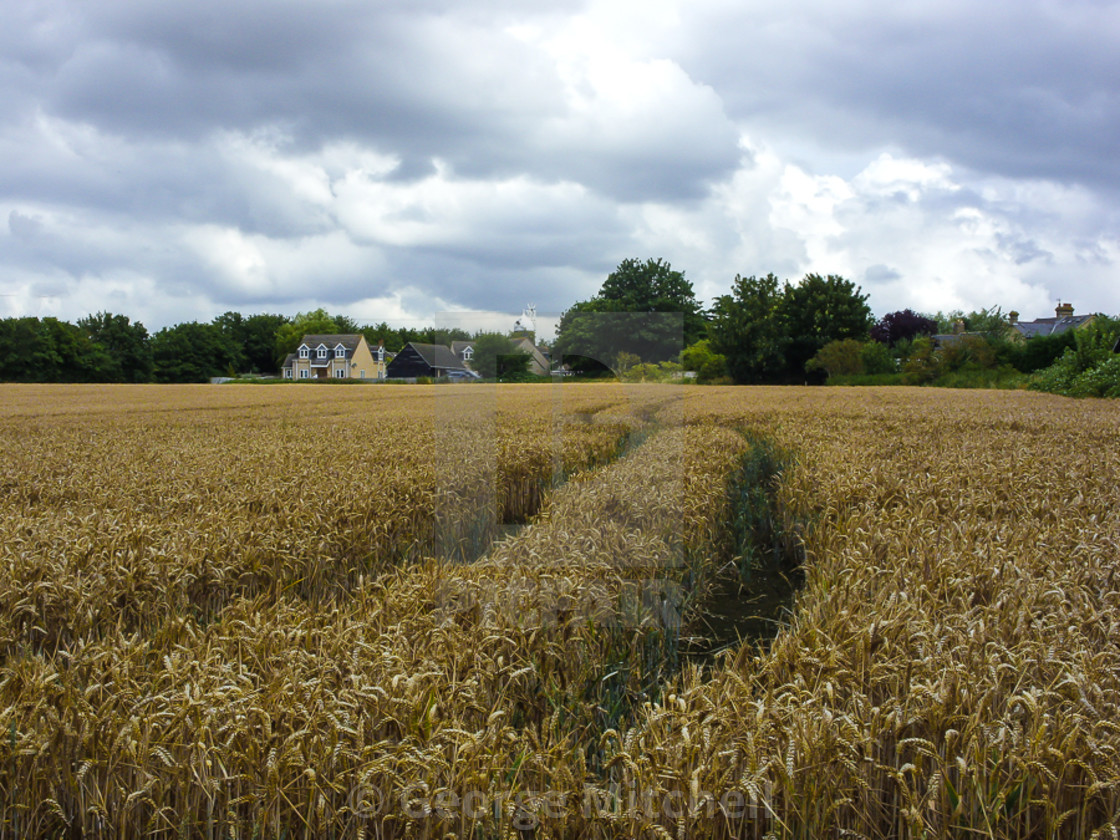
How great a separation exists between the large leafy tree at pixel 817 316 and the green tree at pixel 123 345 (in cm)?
6575

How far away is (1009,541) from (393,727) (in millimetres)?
3838

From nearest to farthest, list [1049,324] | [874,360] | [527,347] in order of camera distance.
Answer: [527,347], [874,360], [1049,324]

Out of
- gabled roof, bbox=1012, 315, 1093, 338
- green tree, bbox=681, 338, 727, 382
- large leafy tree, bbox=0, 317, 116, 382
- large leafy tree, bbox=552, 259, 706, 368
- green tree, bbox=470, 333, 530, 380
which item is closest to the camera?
green tree, bbox=470, 333, 530, 380

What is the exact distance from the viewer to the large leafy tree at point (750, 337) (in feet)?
175

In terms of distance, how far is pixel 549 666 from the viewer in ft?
9.91

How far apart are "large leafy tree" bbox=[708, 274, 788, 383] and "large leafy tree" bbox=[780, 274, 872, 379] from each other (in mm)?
1238

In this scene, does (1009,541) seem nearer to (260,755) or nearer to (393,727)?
(393,727)

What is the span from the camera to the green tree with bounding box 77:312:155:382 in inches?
2753

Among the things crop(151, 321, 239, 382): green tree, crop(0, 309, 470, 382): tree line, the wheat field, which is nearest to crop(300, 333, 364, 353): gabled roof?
crop(0, 309, 470, 382): tree line

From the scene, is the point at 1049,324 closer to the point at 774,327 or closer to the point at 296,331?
the point at 774,327

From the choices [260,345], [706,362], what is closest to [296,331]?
[260,345]

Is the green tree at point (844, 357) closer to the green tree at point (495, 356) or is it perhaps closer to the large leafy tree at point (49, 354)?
the green tree at point (495, 356)

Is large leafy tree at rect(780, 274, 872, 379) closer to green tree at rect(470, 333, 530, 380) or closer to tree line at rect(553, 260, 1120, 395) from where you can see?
tree line at rect(553, 260, 1120, 395)

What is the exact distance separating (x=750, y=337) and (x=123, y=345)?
65.4 m
